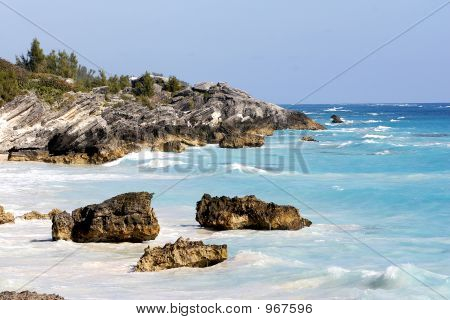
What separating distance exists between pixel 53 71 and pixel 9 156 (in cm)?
3956

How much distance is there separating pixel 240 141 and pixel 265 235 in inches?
1349

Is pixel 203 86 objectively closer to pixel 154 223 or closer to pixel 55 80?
pixel 55 80

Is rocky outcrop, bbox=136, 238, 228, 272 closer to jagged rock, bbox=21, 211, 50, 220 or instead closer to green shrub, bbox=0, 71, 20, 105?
jagged rock, bbox=21, 211, 50, 220

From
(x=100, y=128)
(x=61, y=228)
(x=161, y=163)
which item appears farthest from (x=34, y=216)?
(x=100, y=128)

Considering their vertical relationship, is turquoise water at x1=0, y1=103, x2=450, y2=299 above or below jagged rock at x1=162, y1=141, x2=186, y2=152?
below

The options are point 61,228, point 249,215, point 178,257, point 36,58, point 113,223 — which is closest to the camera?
point 178,257

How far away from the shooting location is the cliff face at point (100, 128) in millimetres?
36500

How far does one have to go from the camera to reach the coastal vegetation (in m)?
50.6

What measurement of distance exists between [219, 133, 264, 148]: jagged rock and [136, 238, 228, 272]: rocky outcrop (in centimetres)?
3637

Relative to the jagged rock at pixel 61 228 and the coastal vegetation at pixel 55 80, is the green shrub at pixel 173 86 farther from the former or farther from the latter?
the jagged rock at pixel 61 228

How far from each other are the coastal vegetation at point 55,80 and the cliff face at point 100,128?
11.8 ft

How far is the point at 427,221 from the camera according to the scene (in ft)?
57.6

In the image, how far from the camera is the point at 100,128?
3809cm

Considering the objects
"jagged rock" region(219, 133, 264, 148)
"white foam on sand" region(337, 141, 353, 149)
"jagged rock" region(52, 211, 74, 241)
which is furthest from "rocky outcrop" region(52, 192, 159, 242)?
"white foam on sand" region(337, 141, 353, 149)
